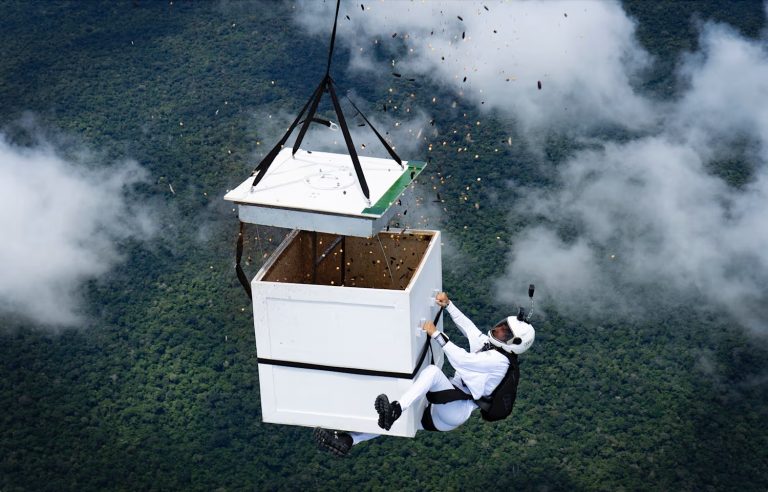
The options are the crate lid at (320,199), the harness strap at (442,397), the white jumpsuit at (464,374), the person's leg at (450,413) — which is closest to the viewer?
the crate lid at (320,199)

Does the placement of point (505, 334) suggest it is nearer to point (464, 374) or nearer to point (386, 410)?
point (464, 374)

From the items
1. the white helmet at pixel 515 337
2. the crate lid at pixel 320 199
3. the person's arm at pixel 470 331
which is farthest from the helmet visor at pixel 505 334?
the crate lid at pixel 320 199

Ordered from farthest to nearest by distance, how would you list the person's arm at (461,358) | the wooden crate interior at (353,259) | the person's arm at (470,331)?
the wooden crate interior at (353,259)
the person's arm at (470,331)
the person's arm at (461,358)

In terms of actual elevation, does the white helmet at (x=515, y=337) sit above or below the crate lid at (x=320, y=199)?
below

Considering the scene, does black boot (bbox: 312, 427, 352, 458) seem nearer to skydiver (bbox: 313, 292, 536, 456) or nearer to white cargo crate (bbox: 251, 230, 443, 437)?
skydiver (bbox: 313, 292, 536, 456)

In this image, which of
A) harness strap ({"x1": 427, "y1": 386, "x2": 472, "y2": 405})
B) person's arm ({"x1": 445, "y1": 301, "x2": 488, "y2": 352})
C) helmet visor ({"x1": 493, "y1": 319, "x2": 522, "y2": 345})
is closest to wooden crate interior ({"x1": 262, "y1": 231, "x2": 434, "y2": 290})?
person's arm ({"x1": 445, "y1": 301, "x2": 488, "y2": 352})

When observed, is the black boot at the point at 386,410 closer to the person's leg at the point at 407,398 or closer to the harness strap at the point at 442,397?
the person's leg at the point at 407,398

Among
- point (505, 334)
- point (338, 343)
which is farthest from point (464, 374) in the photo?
point (338, 343)
